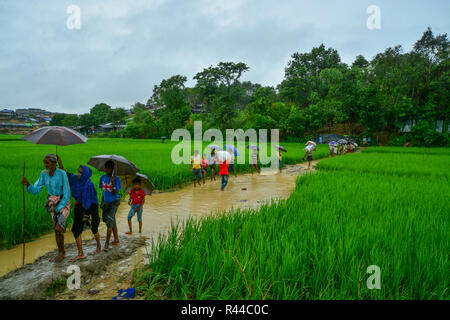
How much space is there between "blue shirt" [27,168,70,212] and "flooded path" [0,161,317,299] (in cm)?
89

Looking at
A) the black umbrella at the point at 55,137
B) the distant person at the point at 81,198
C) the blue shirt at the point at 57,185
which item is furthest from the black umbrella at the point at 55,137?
the distant person at the point at 81,198

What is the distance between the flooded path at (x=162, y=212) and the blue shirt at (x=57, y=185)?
2.92 feet

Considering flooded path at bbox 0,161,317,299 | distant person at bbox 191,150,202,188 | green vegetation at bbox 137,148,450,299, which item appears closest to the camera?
green vegetation at bbox 137,148,450,299

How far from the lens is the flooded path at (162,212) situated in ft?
9.11

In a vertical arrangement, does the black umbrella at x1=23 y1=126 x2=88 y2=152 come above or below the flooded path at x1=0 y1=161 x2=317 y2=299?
above

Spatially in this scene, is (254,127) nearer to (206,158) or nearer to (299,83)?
(299,83)

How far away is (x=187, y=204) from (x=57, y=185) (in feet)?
12.0

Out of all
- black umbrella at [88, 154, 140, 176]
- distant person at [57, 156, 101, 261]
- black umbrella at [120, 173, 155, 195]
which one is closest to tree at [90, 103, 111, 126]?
black umbrella at [120, 173, 155, 195]

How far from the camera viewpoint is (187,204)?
249 inches

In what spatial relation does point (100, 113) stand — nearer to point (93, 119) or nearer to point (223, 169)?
point (93, 119)

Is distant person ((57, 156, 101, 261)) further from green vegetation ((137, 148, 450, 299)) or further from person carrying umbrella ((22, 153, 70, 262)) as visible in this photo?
green vegetation ((137, 148, 450, 299))

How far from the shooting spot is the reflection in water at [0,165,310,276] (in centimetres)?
368
